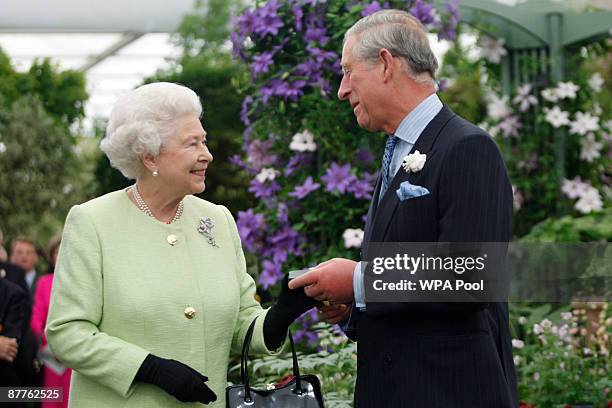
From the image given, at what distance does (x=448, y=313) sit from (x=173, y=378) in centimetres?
74

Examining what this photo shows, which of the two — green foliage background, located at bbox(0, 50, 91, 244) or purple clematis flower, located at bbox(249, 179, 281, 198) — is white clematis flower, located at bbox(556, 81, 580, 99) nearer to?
purple clematis flower, located at bbox(249, 179, 281, 198)

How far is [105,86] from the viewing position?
70.1 feet

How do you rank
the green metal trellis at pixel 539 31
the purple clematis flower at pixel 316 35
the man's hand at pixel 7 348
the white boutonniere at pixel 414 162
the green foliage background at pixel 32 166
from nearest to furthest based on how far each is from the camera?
the white boutonniere at pixel 414 162 → the purple clematis flower at pixel 316 35 → the man's hand at pixel 7 348 → the green metal trellis at pixel 539 31 → the green foliage background at pixel 32 166

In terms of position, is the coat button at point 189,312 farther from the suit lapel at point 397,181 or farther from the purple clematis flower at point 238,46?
the purple clematis flower at point 238,46

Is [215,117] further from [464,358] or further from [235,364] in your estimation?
[464,358]

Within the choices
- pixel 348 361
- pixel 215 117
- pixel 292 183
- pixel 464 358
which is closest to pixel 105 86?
pixel 215 117

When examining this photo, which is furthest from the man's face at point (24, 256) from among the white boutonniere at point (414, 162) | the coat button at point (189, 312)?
the white boutonniere at point (414, 162)

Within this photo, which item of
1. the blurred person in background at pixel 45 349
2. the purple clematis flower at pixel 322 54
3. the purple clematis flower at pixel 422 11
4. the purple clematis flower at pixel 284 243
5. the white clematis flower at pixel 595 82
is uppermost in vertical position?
the purple clematis flower at pixel 422 11

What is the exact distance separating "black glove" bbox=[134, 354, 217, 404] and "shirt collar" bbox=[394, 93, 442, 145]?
2.74 feet

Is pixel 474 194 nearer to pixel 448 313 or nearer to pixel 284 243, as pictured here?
pixel 448 313

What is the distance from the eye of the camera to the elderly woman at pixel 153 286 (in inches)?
103

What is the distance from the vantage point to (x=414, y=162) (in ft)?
8.17

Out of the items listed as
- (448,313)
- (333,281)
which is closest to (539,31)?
(333,281)

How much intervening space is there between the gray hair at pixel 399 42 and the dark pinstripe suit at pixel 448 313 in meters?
0.17
